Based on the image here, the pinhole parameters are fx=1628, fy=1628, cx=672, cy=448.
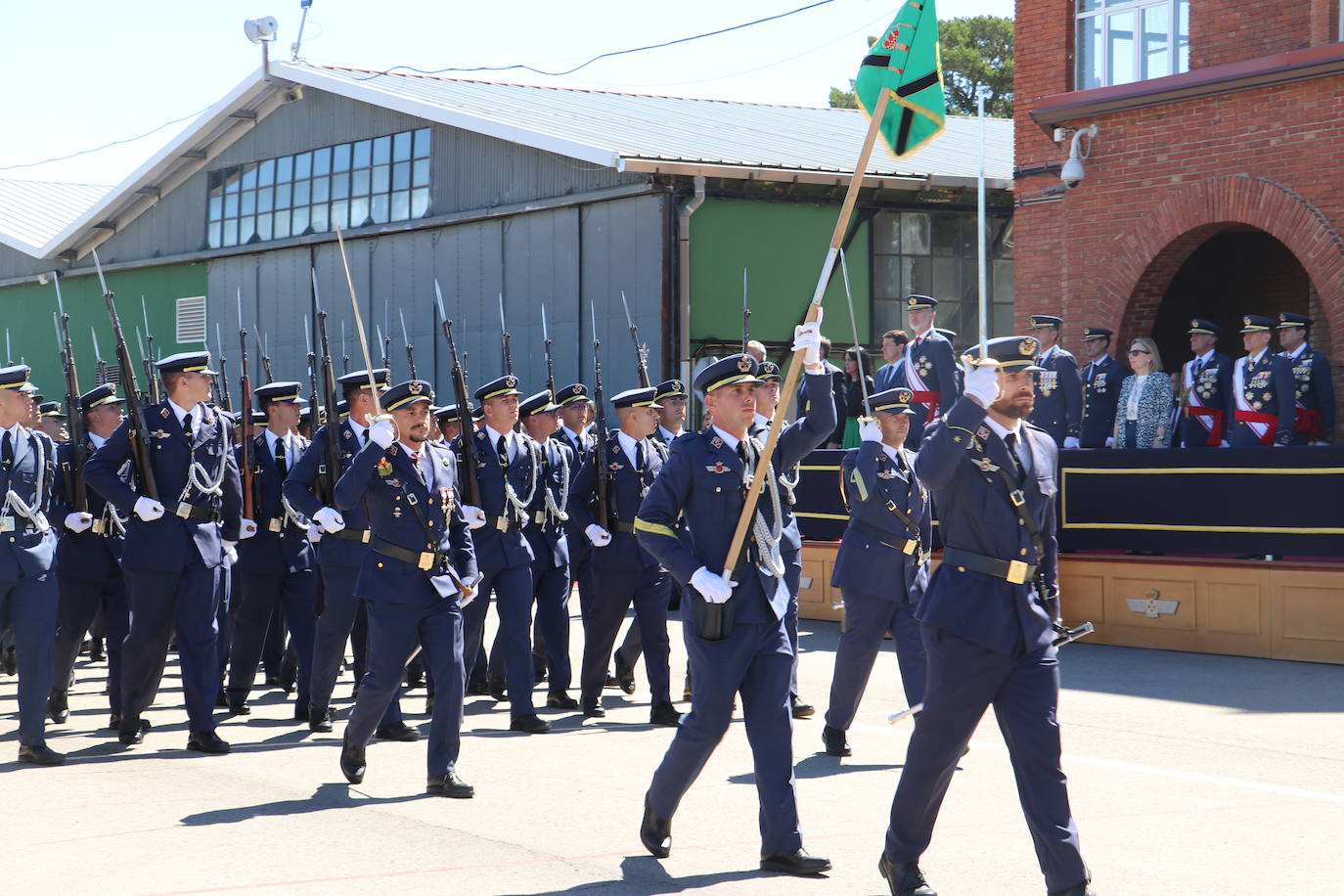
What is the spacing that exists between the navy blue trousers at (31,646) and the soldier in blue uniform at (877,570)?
412 centimetres

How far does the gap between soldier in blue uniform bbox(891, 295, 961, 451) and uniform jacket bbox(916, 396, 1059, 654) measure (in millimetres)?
8171

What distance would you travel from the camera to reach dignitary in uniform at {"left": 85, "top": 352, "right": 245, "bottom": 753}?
8875 mm

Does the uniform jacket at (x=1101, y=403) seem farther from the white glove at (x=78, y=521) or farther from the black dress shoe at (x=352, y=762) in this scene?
the black dress shoe at (x=352, y=762)

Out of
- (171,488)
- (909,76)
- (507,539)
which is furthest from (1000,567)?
(171,488)

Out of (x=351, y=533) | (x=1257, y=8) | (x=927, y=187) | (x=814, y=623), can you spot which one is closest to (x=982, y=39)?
(x=927, y=187)

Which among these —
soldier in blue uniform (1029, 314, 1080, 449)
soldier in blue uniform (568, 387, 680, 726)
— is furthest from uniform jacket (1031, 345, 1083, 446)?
soldier in blue uniform (568, 387, 680, 726)

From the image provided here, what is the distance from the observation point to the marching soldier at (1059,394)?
14.9 metres

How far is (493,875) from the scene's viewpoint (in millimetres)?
6027

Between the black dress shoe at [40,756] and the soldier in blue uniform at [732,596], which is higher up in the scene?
the soldier in blue uniform at [732,596]

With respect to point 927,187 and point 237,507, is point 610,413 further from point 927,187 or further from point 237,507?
point 237,507

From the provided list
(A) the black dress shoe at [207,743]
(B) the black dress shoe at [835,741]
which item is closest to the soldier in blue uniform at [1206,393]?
(B) the black dress shoe at [835,741]

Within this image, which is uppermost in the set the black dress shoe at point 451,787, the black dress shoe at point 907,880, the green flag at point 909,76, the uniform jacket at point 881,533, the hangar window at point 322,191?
the hangar window at point 322,191

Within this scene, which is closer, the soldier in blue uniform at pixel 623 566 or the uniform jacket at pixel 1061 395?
the soldier in blue uniform at pixel 623 566

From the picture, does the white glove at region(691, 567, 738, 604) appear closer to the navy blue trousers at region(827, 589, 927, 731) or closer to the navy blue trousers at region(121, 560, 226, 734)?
the navy blue trousers at region(827, 589, 927, 731)
